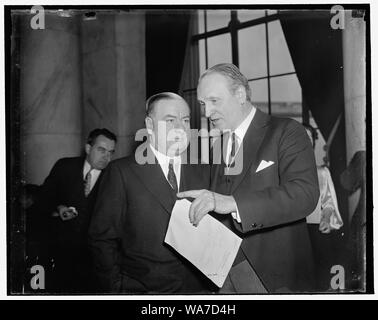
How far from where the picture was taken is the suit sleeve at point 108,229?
3.14 meters

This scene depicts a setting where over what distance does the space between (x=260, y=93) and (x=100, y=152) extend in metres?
1.27

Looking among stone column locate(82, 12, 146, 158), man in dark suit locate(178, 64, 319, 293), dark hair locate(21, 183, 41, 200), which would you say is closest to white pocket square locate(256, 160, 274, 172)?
man in dark suit locate(178, 64, 319, 293)

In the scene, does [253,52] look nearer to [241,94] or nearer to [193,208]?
[241,94]

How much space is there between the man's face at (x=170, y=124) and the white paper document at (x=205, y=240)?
44cm

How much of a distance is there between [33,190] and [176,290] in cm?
131

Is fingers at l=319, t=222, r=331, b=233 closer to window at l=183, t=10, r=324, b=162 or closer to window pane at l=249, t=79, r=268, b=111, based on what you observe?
window at l=183, t=10, r=324, b=162

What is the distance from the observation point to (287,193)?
10.0 ft

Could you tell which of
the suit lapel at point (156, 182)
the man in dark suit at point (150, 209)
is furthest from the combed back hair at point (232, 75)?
the suit lapel at point (156, 182)

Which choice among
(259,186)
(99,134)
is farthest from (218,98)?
(99,134)

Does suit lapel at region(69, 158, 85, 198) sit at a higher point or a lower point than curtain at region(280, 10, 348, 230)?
lower

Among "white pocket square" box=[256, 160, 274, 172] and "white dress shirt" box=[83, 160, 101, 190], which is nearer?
"white pocket square" box=[256, 160, 274, 172]

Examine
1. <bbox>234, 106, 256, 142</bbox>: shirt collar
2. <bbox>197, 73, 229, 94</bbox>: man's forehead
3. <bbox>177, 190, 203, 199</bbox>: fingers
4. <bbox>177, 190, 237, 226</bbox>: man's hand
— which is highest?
<bbox>197, 73, 229, 94</bbox>: man's forehead

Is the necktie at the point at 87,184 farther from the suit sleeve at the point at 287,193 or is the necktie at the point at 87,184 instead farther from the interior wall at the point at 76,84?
the suit sleeve at the point at 287,193

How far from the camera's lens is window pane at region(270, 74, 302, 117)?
3113 millimetres
